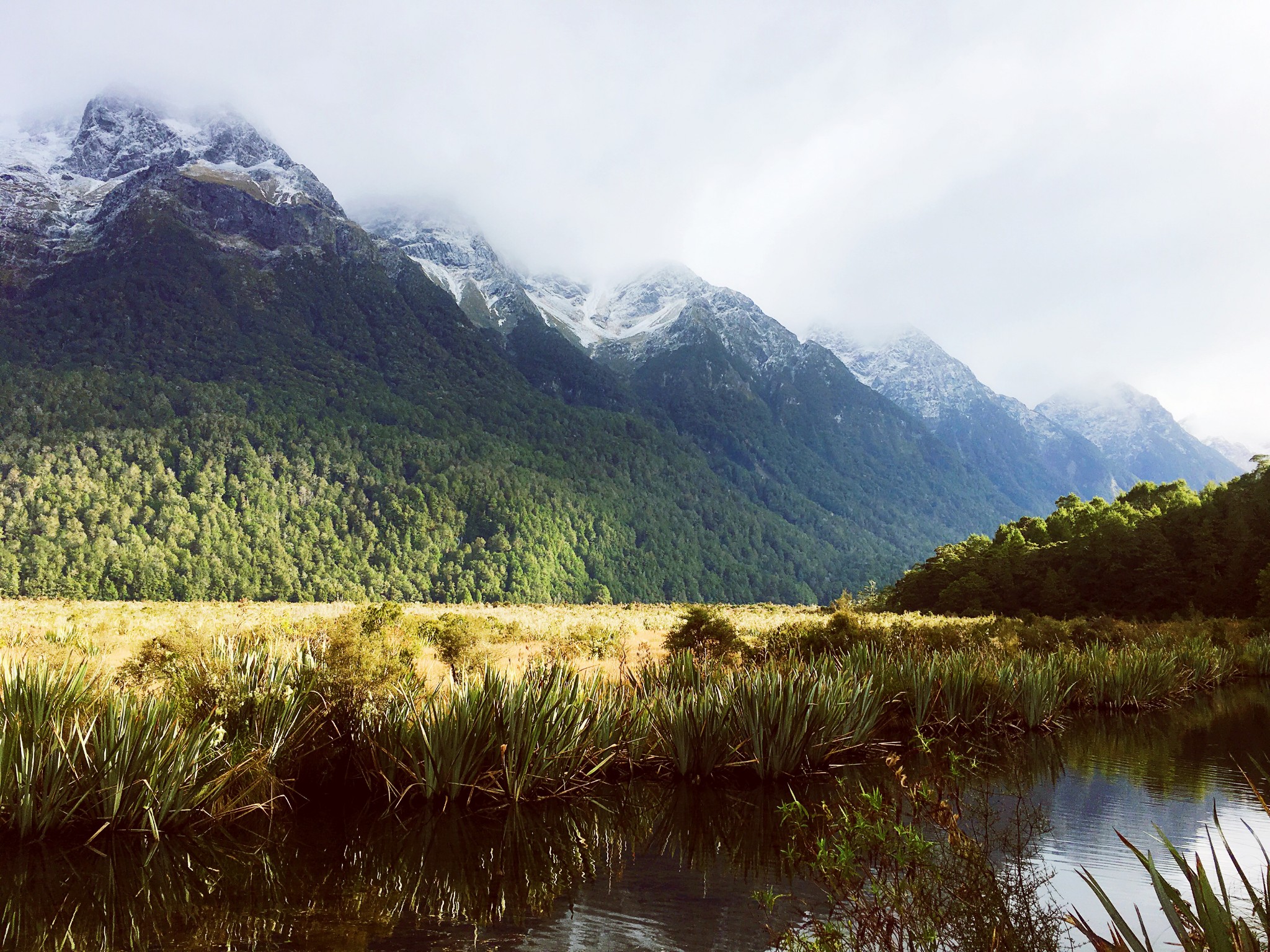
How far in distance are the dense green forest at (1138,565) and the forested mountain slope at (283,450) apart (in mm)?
88346

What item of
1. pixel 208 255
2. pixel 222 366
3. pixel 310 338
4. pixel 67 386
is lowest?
pixel 67 386

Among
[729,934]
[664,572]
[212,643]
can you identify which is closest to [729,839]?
[729,934]

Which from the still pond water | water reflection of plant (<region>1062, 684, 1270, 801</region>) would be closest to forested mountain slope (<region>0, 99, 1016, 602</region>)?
the still pond water

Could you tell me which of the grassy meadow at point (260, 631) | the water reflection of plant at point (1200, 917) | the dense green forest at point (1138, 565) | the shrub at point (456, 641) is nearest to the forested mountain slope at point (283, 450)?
the grassy meadow at point (260, 631)

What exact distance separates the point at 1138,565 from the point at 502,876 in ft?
151

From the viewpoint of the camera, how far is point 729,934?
4914 mm

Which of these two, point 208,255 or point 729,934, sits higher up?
point 208,255

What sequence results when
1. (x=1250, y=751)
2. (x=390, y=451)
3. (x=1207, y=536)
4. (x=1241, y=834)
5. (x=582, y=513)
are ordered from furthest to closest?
(x=582, y=513) → (x=390, y=451) → (x=1207, y=536) → (x=1250, y=751) → (x=1241, y=834)

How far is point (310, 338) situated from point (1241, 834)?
187062 mm

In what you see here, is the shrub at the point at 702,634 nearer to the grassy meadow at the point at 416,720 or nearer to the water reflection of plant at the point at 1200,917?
the grassy meadow at the point at 416,720

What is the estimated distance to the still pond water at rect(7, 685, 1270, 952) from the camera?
15.7ft

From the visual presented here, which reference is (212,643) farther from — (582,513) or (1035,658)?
(582,513)

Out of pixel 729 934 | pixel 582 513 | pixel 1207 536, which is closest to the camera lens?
pixel 729 934

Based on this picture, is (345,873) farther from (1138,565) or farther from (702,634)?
(1138,565)
